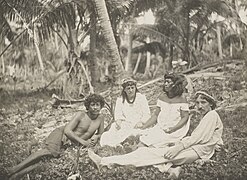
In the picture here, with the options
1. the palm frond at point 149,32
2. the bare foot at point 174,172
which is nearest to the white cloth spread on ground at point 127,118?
the bare foot at point 174,172

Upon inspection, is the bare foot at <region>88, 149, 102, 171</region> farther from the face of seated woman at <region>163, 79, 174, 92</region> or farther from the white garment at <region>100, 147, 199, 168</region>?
the face of seated woman at <region>163, 79, 174, 92</region>

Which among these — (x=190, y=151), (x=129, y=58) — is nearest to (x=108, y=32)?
(x=129, y=58)

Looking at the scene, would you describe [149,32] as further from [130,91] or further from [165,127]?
[165,127]

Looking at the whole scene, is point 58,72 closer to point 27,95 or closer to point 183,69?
point 27,95

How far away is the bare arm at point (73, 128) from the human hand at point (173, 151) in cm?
106

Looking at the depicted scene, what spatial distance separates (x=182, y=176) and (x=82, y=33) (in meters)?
2.41

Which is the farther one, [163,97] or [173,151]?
[163,97]

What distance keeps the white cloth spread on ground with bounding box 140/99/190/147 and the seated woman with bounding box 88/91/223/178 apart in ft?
0.27

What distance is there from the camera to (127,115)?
628cm

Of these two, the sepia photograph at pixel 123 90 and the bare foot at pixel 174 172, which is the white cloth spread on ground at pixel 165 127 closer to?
the sepia photograph at pixel 123 90

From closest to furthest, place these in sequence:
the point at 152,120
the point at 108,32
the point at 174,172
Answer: the point at 174,172, the point at 152,120, the point at 108,32

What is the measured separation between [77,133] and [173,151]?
1.29 meters

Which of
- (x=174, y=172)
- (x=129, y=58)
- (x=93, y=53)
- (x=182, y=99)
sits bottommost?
(x=174, y=172)

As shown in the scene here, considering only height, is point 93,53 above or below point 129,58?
above
